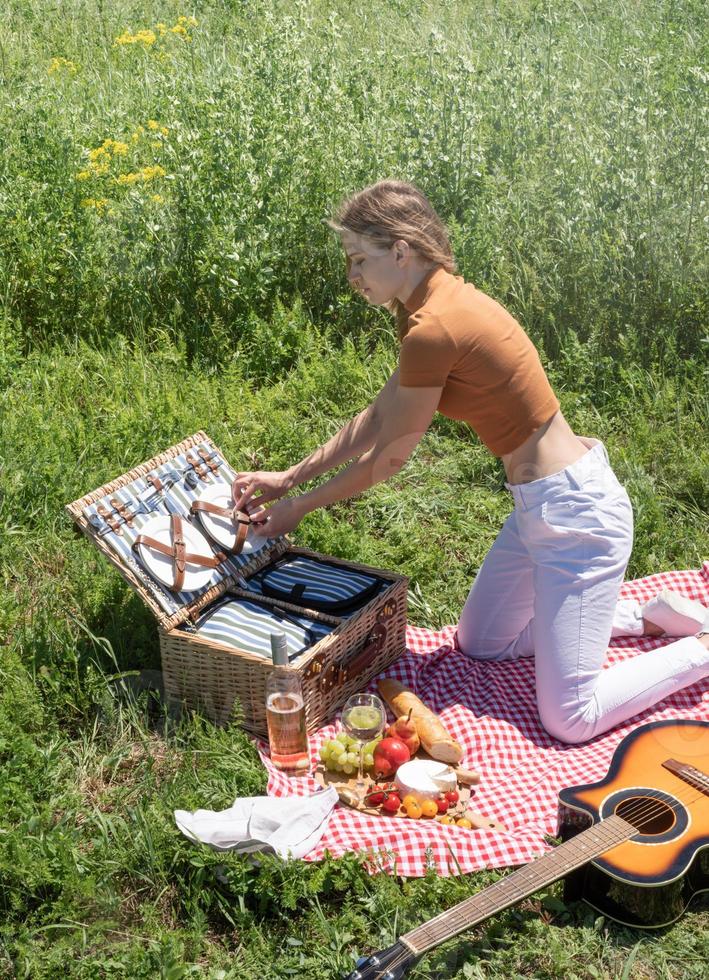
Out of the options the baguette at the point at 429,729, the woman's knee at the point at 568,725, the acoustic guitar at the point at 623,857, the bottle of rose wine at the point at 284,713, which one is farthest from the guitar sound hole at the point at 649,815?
the bottle of rose wine at the point at 284,713

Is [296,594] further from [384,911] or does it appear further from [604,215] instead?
[604,215]

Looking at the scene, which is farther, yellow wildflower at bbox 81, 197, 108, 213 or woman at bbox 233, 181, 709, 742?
yellow wildflower at bbox 81, 197, 108, 213

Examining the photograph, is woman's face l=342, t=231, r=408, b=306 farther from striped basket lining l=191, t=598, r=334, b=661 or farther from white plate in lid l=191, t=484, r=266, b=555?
striped basket lining l=191, t=598, r=334, b=661

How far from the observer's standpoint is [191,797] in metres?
3.26

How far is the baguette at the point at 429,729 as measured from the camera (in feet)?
11.8

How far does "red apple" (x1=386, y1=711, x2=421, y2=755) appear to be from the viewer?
359 cm

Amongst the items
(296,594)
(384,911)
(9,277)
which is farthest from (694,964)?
(9,277)

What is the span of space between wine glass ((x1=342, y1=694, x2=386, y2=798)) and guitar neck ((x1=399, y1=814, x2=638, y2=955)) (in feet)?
2.59

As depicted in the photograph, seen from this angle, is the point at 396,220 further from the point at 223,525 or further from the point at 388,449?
the point at 223,525

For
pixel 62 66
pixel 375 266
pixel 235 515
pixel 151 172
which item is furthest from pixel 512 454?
pixel 62 66

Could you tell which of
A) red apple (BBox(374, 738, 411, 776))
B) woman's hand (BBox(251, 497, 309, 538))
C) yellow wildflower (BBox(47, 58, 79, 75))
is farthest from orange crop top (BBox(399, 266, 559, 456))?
yellow wildflower (BBox(47, 58, 79, 75))

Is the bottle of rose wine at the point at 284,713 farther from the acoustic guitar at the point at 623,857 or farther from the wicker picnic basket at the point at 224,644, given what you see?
the acoustic guitar at the point at 623,857

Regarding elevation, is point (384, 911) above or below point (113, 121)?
below

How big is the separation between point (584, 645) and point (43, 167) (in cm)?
395
